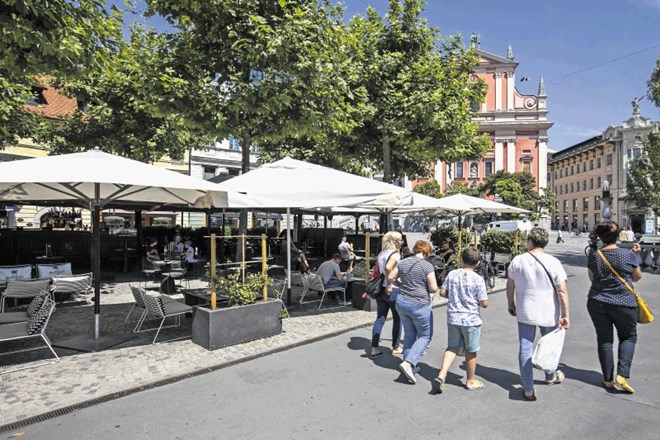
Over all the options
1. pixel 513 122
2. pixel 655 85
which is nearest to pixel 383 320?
pixel 655 85

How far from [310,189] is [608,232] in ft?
13.1

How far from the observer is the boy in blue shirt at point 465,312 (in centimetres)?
421

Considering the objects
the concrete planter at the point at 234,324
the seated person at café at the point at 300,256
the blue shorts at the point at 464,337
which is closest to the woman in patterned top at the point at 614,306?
the blue shorts at the point at 464,337

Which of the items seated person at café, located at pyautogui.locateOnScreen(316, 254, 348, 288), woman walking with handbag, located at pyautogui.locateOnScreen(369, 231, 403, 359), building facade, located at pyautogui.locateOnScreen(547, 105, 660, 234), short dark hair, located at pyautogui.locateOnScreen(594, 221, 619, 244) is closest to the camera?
short dark hair, located at pyautogui.locateOnScreen(594, 221, 619, 244)

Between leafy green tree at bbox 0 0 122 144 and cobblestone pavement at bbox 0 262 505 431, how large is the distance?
3827mm

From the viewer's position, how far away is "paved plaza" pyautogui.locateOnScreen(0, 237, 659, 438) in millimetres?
4137

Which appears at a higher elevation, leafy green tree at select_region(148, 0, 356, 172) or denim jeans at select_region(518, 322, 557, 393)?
leafy green tree at select_region(148, 0, 356, 172)

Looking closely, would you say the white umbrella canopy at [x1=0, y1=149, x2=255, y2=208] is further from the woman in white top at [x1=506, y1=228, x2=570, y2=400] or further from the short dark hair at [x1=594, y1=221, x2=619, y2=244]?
the short dark hair at [x1=594, y1=221, x2=619, y2=244]

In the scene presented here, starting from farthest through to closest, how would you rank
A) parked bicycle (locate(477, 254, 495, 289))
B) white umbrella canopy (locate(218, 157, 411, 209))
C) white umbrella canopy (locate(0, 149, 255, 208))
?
parked bicycle (locate(477, 254, 495, 289))
white umbrella canopy (locate(218, 157, 411, 209))
white umbrella canopy (locate(0, 149, 255, 208))

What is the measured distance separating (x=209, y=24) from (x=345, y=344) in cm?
690

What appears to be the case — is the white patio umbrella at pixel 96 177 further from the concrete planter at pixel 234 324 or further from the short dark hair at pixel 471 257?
the short dark hair at pixel 471 257

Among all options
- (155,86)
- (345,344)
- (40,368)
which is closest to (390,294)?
(345,344)

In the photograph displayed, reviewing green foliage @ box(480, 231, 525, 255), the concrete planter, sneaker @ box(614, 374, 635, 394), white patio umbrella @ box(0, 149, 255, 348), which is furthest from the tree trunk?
green foliage @ box(480, 231, 525, 255)

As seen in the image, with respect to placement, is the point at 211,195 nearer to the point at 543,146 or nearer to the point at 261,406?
the point at 261,406
